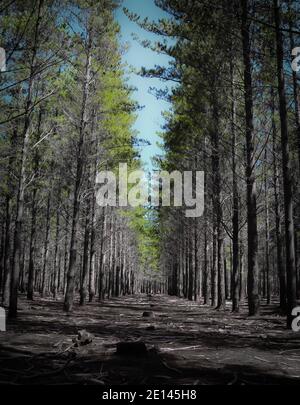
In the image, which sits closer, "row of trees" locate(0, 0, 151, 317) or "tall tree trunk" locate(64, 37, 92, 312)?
"row of trees" locate(0, 0, 151, 317)

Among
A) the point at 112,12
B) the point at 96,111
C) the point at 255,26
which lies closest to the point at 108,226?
the point at 96,111

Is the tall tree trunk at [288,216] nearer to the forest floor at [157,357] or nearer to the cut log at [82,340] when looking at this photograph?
the forest floor at [157,357]

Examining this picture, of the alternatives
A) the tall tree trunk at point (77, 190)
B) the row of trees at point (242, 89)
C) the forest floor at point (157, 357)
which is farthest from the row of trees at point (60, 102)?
the forest floor at point (157, 357)

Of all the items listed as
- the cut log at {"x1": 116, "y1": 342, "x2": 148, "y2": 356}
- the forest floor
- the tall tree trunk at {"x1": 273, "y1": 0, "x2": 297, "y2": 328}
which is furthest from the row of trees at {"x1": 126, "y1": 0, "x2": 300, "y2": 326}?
the cut log at {"x1": 116, "y1": 342, "x2": 148, "y2": 356}

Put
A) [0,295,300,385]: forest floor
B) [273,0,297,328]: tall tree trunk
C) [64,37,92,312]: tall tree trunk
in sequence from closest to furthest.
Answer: [0,295,300,385]: forest floor
[273,0,297,328]: tall tree trunk
[64,37,92,312]: tall tree trunk

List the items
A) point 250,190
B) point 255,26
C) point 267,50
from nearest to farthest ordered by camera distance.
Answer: point 267,50 → point 255,26 → point 250,190

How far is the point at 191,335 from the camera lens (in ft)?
25.7

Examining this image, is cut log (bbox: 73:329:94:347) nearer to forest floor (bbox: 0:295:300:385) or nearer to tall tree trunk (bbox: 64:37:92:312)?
forest floor (bbox: 0:295:300:385)

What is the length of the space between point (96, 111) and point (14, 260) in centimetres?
736

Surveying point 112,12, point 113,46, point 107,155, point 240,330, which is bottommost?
point 240,330

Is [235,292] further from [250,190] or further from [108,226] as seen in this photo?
[108,226]

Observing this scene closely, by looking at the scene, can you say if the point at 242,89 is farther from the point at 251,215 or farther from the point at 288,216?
the point at 288,216

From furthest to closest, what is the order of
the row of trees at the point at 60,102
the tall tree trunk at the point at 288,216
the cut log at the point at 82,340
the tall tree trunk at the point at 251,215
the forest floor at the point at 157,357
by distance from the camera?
the tall tree trunk at the point at 251,215 < the row of trees at the point at 60,102 < the tall tree trunk at the point at 288,216 < the cut log at the point at 82,340 < the forest floor at the point at 157,357

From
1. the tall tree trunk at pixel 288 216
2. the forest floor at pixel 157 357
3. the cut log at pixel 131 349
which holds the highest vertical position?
the tall tree trunk at pixel 288 216
